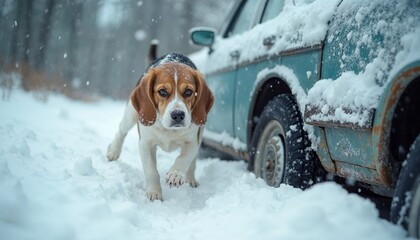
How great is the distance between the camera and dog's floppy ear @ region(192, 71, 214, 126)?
3639 millimetres

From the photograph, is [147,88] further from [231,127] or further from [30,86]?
[30,86]

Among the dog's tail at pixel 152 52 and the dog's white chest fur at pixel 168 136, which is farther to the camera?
the dog's tail at pixel 152 52

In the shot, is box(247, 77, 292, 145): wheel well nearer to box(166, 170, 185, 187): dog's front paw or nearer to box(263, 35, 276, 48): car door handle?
box(263, 35, 276, 48): car door handle

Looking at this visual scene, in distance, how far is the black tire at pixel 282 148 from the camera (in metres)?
2.77

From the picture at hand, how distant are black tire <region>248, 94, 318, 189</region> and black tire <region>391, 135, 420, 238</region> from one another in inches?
38.3

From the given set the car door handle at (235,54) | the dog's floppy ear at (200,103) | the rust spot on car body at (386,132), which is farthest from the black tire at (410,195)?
the car door handle at (235,54)

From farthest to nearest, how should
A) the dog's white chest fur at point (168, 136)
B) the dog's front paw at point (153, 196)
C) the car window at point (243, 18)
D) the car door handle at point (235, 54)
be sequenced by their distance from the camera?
the car window at point (243, 18) → the car door handle at point (235, 54) → the dog's white chest fur at point (168, 136) → the dog's front paw at point (153, 196)

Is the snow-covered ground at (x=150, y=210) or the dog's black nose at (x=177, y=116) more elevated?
the dog's black nose at (x=177, y=116)

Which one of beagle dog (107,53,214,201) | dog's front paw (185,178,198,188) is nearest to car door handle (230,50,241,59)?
beagle dog (107,53,214,201)

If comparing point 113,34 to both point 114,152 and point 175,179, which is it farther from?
point 175,179

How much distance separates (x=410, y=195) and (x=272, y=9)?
2.46 m

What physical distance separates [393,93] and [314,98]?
670mm

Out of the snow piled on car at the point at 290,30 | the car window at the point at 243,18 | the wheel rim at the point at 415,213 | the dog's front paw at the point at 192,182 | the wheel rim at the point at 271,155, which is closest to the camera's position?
the wheel rim at the point at 415,213

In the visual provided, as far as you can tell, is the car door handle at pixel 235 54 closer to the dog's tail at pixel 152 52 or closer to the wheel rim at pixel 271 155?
the wheel rim at pixel 271 155
